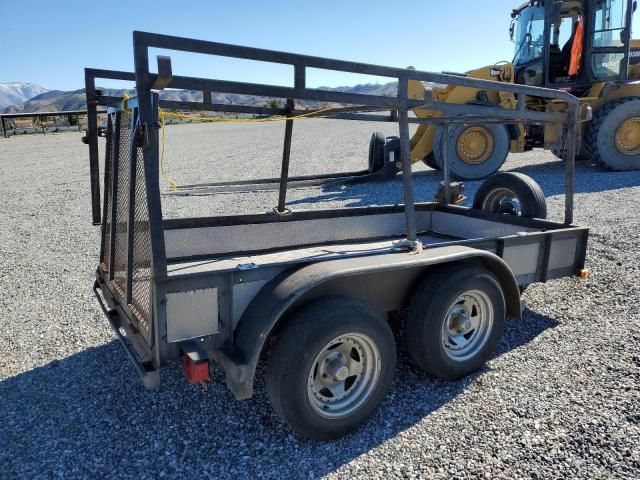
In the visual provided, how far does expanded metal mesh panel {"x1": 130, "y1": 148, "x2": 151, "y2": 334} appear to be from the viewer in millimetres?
2986

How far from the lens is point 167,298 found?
2682 mm

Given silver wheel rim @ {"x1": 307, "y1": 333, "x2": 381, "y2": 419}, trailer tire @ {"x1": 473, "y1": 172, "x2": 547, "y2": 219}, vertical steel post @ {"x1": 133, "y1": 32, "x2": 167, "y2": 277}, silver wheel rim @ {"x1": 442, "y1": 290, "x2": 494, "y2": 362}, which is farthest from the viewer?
trailer tire @ {"x1": 473, "y1": 172, "x2": 547, "y2": 219}

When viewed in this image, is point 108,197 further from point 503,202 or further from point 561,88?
point 561,88

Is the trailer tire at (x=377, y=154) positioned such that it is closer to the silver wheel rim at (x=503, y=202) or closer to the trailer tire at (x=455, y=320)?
the silver wheel rim at (x=503, y=202)

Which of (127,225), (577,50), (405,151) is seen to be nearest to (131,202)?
(127,225)

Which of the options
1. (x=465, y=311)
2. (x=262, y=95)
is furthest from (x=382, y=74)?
(x=465, y=311)

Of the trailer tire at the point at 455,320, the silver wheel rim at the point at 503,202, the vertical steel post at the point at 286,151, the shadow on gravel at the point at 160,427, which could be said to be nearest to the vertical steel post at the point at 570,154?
the silver wheel rim at the point at 503,202

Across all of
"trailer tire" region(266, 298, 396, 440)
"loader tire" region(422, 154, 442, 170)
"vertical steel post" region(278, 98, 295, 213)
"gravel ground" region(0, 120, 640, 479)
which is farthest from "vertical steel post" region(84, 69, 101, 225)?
"loader tire" region(422, 154, 442, 170)

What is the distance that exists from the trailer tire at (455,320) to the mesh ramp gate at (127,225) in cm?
163

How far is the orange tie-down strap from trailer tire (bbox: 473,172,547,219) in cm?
710

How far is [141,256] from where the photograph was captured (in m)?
3.17

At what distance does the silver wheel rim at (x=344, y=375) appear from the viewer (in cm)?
297

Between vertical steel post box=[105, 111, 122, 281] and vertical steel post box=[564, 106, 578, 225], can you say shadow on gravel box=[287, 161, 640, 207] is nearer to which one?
vertical steel post box=[564, 106, 578, 225]

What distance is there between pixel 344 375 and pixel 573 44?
1082 cm
